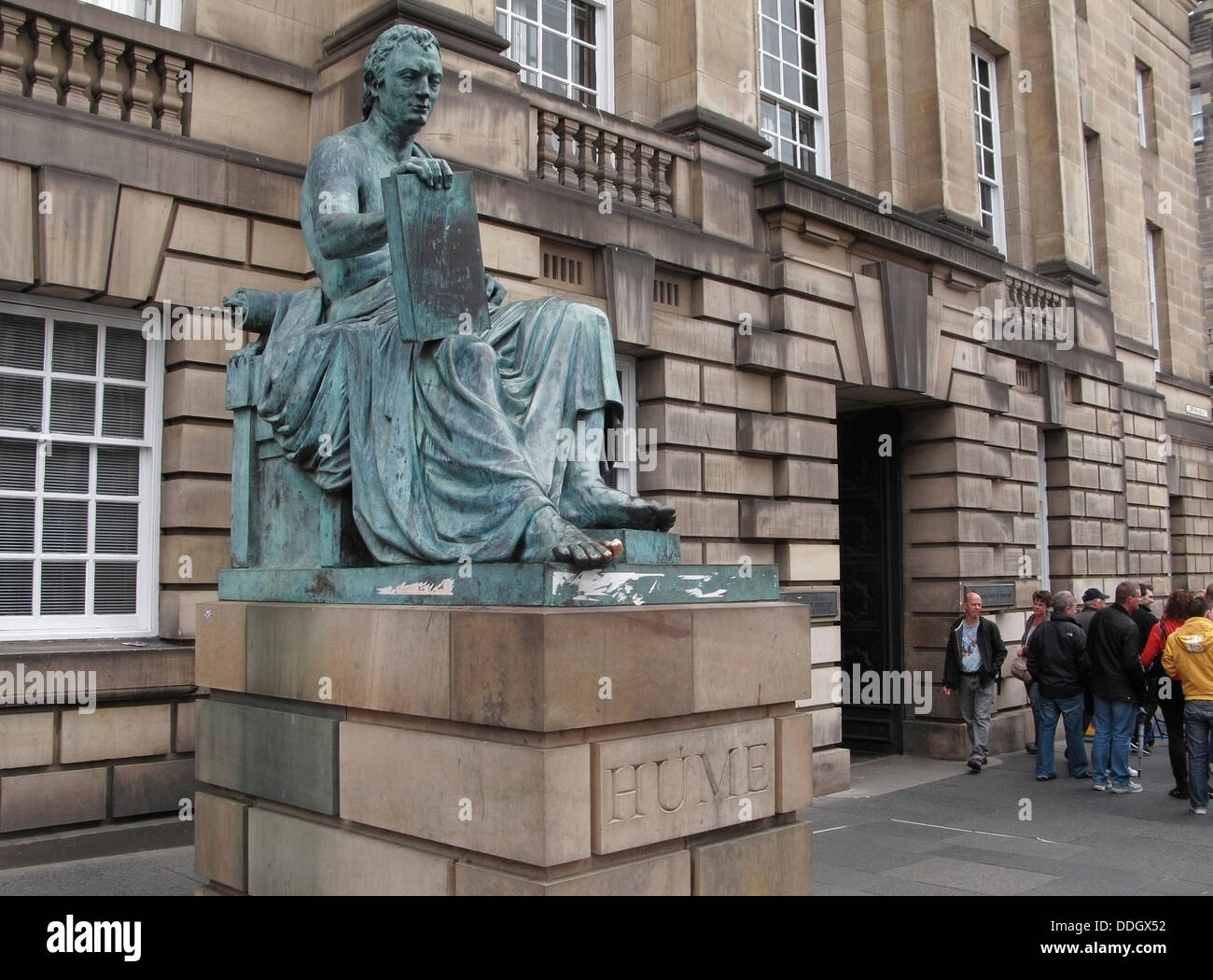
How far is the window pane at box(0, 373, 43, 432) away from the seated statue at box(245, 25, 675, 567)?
367 cm

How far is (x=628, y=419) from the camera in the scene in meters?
11.3

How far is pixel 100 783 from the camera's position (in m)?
7.85

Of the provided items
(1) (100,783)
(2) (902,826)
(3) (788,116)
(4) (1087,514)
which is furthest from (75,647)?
(4) (1087,514)

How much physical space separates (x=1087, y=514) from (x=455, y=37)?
44.3ft

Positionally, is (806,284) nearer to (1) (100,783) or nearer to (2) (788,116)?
(2) (788,116)

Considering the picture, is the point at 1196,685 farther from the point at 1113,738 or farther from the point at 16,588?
the point at 16,588

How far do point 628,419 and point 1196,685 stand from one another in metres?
5.74

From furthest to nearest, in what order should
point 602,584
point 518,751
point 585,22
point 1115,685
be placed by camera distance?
1. point 585,22
2. point 1115,685
3. point 602,584
4. point 518,751

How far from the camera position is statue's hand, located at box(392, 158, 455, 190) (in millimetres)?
4668

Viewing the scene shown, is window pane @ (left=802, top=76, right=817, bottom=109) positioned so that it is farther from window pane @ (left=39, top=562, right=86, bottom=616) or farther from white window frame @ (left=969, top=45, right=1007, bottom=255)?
window pane @ (left=39, top=562, right=86, bottom=616)

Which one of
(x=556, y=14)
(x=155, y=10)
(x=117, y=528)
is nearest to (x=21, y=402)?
(x=117, y=528)

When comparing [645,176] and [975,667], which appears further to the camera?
[975,667]

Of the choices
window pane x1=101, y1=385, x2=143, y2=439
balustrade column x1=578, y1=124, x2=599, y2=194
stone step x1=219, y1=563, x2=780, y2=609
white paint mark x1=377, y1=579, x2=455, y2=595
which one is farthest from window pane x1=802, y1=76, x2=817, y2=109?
white paint mark x1=377, y1=579, x2=455, y2=595

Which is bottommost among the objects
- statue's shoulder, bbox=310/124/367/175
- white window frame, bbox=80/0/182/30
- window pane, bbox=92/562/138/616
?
window pane, bbox=92/562/138/616
